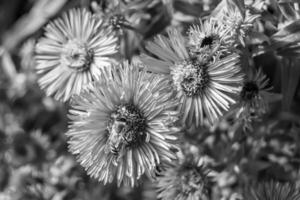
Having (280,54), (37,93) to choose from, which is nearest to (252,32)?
(280,54)

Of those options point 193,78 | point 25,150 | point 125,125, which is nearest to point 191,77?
point 193,78

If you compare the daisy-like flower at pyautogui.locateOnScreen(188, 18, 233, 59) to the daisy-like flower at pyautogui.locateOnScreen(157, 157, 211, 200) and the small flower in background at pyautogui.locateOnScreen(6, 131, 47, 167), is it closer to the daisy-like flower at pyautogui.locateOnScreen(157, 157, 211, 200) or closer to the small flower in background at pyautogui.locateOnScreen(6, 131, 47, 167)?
the daisy-like flower at pyautogui.locateOnScreen(157, 157, 211, 200)

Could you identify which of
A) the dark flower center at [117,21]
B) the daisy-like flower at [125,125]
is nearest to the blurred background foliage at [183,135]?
the dark flower center at [117,21]

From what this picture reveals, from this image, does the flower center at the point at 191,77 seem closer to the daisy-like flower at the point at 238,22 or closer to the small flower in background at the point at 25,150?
the daisy-like flower at the point at 238,22

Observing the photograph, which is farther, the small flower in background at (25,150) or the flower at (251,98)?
the small flower in background at (25,150)

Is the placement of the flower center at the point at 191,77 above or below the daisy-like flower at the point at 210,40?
below

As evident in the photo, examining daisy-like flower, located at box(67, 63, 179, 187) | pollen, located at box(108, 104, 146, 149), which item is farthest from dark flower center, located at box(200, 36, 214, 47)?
pollen, located at box(108, 104, 146, 149)

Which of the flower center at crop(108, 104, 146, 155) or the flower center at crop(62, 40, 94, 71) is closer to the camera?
the flower center at crop(108, 104, 146, 155)
